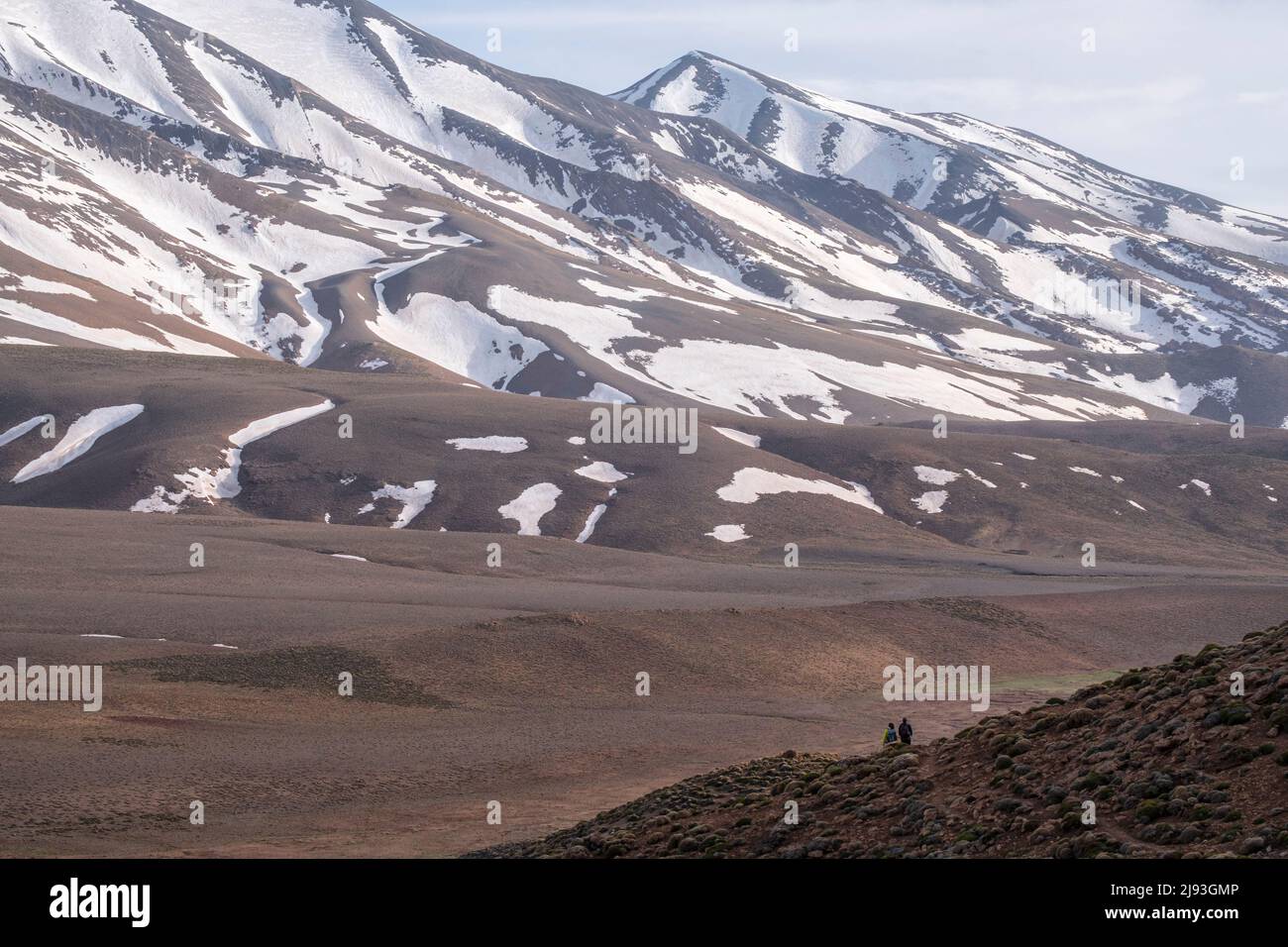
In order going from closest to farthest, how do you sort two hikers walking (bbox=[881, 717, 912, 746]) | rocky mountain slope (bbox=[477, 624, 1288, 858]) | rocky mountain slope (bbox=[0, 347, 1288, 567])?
rocky mountain slope (bbox=[477, 624, 1288, 858])
two hikers walking (bbox=[881, 717, 912, 746])
rocky mountain slope (bbox=[0, 347, 1288, 567])

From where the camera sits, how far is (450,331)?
18688 centimetres

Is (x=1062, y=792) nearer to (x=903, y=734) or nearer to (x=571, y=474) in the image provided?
(x=903, y=734)

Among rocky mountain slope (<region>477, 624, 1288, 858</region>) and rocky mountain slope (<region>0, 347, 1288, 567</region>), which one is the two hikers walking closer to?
rocky mountain slope (<region>477, 624, 1288, 858</region>)

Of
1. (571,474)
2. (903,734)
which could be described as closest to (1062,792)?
(903,734)

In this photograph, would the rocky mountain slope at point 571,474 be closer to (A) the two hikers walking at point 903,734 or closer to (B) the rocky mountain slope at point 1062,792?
(A) the two hikers walking at point 903,734

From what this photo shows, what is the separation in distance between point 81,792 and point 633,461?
265 feet

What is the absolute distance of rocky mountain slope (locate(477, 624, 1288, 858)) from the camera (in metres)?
18.3

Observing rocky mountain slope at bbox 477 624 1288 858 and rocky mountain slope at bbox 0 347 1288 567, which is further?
rocky mountain slope at bbox 0 347 1288 567

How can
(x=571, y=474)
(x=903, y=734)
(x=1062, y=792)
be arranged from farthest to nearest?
1. (x=571, y=474)
2. (x=903, y=734)
3. (x=1062, y=792)

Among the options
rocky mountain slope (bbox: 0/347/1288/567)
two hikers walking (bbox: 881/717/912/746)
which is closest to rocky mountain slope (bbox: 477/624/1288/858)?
two hikers walking (bbox: 881/717/912/746)

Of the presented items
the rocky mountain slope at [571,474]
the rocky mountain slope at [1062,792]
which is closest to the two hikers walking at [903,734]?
the rocky mountain slope at [1062,792]

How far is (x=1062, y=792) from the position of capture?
20.2m

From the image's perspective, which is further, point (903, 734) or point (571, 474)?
point (571, 474)
